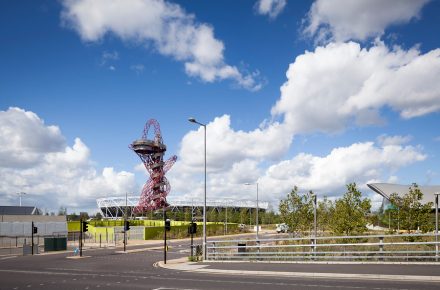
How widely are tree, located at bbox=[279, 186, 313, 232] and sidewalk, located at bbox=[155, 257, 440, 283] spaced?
2011 centimetres

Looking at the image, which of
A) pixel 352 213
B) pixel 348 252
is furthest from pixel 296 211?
pixel 348 252

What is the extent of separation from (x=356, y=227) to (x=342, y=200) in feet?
9.00

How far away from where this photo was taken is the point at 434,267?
22.8m

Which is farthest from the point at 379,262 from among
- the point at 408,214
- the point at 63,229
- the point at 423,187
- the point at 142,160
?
the point at 423,187

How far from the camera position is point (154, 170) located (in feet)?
419

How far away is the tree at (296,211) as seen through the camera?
1905 inches

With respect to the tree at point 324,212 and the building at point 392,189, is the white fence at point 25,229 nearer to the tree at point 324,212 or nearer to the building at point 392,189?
the tree at point 324,212

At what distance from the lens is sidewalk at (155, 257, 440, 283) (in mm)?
20303

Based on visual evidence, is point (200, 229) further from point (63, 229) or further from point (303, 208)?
point (303, 208)

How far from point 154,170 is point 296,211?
83.7m

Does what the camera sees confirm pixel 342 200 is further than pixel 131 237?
No

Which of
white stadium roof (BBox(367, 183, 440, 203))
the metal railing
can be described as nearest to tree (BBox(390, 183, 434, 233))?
the metal railing

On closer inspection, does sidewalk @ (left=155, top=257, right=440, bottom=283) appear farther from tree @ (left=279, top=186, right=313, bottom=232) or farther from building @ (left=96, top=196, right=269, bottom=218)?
building @ (left=96, top=196, right=269, bottom=218)

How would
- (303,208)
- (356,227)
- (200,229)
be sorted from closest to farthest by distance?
(356,227)
(303,208)
(200,229)
